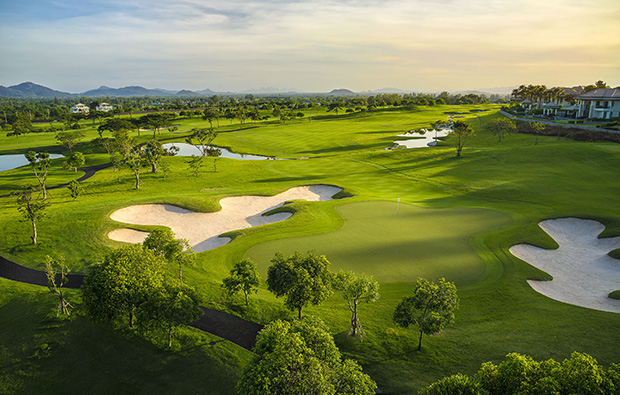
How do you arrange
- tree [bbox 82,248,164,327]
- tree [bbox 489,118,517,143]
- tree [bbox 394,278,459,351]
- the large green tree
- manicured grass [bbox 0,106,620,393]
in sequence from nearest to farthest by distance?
the large green tree
tree [bbox 394,278,459,351]
manicured grass [bbox 0,106,620,393]
tree [bbox 82,248,164,327]
tree [bbox 489,118,517,143]

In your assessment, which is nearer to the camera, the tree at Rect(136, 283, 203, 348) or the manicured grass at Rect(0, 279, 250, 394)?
the manicured grass at Rect(0, 279, 250, 394)

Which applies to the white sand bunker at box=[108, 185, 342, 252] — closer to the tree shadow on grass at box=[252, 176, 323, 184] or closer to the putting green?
the putting green

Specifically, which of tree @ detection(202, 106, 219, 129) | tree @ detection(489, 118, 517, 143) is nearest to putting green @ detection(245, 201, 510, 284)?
tree @ detection(489, 118, 517, 143)

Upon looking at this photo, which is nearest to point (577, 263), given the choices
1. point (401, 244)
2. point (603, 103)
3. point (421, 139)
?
point (401, 244)

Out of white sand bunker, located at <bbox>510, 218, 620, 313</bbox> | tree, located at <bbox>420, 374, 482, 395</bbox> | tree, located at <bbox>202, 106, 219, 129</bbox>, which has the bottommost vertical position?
white sand bunker, located at <bbox>510, 218, 620, 313</bbox>

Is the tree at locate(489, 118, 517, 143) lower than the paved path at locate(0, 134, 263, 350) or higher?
higher

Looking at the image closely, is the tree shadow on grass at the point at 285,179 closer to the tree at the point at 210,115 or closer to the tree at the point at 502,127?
the tree at the point at 502,127

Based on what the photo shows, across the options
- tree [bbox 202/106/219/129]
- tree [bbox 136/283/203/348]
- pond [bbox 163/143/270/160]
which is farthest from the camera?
tree [bbox 202/106/219/129]

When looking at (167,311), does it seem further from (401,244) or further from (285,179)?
(285,179)
